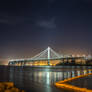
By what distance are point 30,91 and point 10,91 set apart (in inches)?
89.9

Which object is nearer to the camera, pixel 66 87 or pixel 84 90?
pixel 84 90

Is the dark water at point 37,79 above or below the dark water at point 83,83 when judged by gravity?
below

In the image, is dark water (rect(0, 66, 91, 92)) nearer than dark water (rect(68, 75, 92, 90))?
No

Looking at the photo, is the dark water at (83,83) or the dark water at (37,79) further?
the dark water at (37,79)

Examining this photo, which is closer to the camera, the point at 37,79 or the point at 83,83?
the point at 83,83

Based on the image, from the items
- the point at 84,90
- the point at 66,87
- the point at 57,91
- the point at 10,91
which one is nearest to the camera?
the point at 10,91

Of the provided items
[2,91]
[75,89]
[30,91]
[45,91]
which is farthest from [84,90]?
[2,91]

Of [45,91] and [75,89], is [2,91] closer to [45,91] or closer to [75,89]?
[45,91]

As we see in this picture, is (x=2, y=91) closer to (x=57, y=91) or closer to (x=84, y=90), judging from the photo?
(x=57, y=91)

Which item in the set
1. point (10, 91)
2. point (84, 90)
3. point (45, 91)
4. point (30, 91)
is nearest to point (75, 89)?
point (84, 90)

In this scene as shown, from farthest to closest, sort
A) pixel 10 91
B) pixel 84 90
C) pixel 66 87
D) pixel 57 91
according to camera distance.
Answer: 1. pixel 66 87
2. pixel 57 91
3. pixel 84 90
4. pixel 10 91

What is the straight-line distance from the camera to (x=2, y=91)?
7012 mm

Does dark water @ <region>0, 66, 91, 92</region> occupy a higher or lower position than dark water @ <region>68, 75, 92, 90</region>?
lower

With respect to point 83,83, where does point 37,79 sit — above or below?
below
